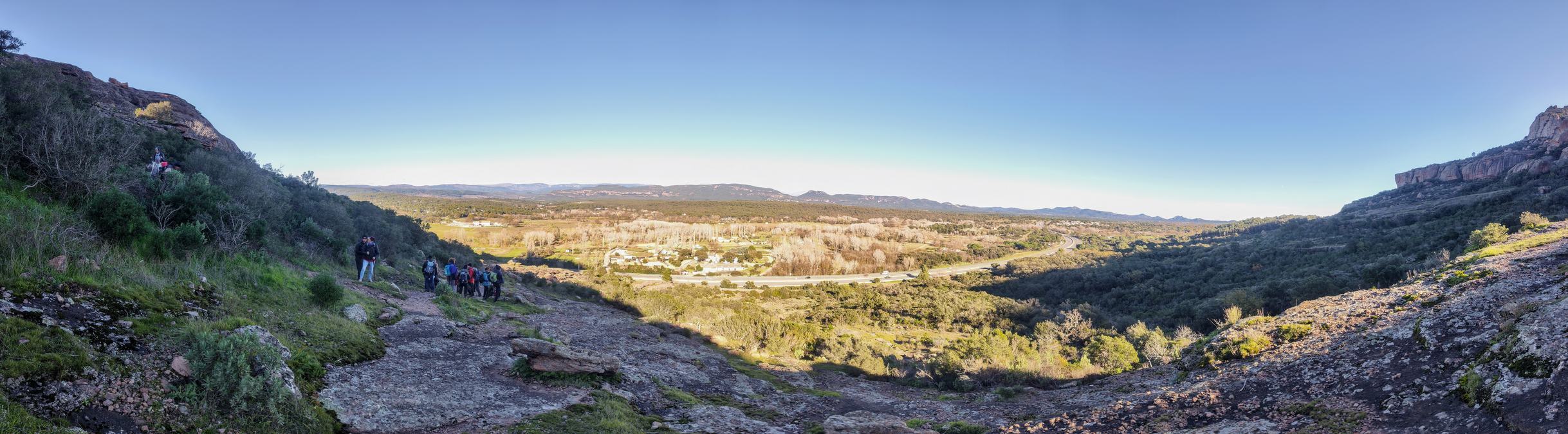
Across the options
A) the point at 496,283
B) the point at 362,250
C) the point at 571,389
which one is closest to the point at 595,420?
the point at 571,389

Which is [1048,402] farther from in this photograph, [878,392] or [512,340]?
[512,340]

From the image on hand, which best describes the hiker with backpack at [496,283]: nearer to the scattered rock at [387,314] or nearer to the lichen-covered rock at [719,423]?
the scattered rock at [387,314]

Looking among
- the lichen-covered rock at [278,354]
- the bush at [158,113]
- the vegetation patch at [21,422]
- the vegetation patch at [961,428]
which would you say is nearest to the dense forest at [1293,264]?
the vegetation patch at [961,428]

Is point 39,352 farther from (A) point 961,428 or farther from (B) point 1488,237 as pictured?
(B) point 1488,237

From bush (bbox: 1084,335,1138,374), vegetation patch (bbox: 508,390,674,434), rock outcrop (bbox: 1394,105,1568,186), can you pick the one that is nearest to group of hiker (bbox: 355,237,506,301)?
vegetation patch (bbox: 508,390,674,434)

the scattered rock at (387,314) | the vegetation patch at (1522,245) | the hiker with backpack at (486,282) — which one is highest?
the vegetation patch at (1522,245)

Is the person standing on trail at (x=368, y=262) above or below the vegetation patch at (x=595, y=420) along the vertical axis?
above
